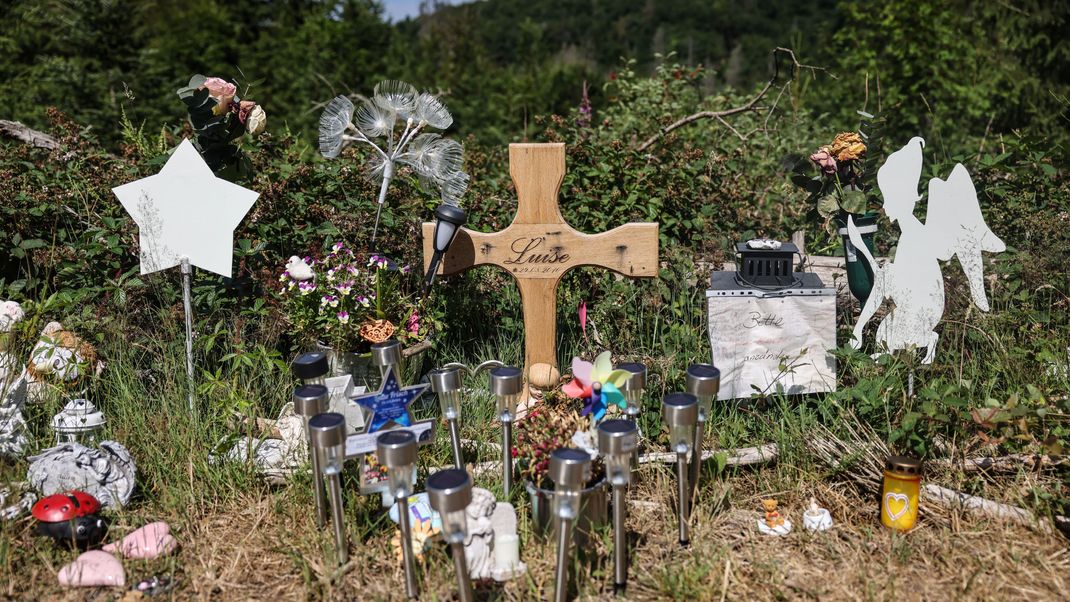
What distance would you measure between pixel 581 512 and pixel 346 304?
4.01 ft

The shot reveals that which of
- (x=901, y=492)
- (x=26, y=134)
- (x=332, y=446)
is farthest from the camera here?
(x=26, y=134)

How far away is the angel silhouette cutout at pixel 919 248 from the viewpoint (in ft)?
9.26

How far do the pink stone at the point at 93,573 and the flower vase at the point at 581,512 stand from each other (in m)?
1.13

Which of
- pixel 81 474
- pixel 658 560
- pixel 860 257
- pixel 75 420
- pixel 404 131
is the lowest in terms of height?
pixel 658 560

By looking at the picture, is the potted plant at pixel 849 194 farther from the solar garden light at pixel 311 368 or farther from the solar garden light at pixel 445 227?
the solar garden light at pixel 311 368

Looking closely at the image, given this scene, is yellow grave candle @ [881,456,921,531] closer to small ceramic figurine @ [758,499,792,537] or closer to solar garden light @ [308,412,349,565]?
small ceramic figurine @ [758,499,792,537]

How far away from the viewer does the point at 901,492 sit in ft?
7.91

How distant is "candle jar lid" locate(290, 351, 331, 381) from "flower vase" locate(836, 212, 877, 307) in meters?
1.89

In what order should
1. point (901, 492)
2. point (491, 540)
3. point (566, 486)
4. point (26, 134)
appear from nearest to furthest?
point (566, 486), point (491, 540), point (901, 492), point (26, 134)

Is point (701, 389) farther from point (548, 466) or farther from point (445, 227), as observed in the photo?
point (445, 227)

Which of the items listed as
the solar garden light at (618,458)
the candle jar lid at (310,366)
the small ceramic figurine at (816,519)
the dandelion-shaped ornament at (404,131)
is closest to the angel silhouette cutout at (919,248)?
the small ceramic figurine at (816,519)

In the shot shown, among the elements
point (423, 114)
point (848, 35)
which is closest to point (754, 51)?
point (848, 35)

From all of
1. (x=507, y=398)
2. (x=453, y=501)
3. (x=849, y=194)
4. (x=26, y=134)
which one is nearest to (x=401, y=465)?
(x=453, y=501)

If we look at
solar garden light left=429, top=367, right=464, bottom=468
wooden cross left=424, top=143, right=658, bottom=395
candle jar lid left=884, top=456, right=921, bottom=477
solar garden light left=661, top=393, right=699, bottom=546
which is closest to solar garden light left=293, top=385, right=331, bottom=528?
solar garden light left=429, top=367, right=464, bottom=468
